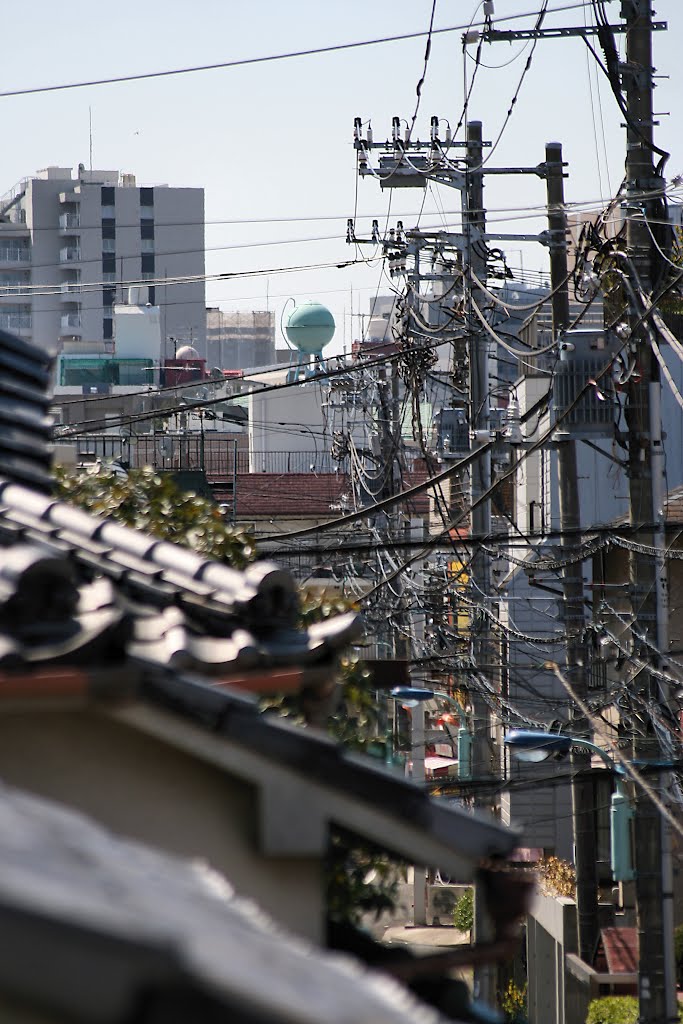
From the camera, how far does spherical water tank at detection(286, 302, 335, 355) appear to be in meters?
58.2

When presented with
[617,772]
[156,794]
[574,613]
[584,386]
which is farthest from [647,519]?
[156,794]

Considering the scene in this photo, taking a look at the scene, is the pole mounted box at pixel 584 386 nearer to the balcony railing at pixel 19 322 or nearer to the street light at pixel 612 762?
the street light at pixel 612 762

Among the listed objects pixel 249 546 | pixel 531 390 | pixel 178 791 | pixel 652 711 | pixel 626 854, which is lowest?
pixel 626 854

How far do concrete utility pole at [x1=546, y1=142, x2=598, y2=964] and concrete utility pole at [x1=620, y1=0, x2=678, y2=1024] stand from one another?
3.09m

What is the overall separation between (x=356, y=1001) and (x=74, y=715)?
2225 mm

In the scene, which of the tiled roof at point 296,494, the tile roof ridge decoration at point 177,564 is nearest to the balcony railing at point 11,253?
the tiled roof at point 296,494

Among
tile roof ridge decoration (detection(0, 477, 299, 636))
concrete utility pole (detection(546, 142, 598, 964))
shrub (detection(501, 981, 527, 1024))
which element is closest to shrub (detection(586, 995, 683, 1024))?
concrete utility pole (detection(546, 142, 598, 964))

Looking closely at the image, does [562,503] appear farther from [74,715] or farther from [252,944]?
[252,944]

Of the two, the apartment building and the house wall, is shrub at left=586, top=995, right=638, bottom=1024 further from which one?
the apartment building

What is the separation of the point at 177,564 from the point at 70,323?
9087 cm

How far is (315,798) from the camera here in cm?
407

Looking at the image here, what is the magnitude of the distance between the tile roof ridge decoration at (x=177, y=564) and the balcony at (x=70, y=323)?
89.1 m

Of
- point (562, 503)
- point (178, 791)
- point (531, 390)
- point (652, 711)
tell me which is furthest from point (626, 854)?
point (531, 390)

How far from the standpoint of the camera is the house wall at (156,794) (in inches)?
160
